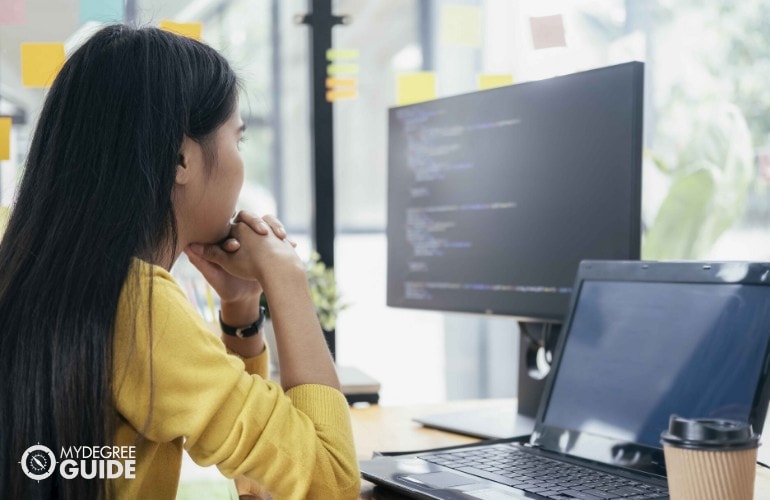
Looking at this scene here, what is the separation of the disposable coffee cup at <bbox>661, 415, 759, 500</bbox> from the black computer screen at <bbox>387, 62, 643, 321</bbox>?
54cm

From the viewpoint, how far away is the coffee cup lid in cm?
67

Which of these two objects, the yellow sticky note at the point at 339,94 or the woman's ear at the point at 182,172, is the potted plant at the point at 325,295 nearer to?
the yellow sticky note at the point at 339,94

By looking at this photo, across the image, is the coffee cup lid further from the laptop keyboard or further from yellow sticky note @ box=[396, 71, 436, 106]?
yellow sticky note @ box=[396, 71, 436, 106]

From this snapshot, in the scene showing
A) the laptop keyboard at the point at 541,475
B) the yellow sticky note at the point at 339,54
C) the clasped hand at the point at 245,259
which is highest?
the yellow sticky note at the point at 339,54

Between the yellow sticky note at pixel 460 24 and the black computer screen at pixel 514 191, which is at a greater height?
the yellow sticky note at pixel 460 24

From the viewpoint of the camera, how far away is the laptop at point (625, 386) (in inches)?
35.9

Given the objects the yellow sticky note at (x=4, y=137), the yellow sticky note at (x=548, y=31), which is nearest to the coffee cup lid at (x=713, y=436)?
the yellow sticky note at (x=548, y=31)

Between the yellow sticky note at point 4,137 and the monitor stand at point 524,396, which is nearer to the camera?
the monitor stand at point 524,396

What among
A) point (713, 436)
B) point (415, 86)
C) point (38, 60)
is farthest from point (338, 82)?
point (713, 436)

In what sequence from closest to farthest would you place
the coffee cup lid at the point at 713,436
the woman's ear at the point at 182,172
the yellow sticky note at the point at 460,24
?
the coffee cup lid at the point at 713,436, the woman's ear at the point at 182,172, the yellow sticky note at the point at 460,24

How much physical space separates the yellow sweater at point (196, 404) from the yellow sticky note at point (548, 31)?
3.43ft

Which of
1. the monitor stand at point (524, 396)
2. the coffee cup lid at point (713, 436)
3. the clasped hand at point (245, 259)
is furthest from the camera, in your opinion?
the monitor stand at point (524, 396)

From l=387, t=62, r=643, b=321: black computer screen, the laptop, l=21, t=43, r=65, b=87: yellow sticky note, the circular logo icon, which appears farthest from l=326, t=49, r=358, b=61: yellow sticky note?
the circular logo icon

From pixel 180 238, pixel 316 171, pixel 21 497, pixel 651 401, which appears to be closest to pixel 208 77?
pixel 180 238
